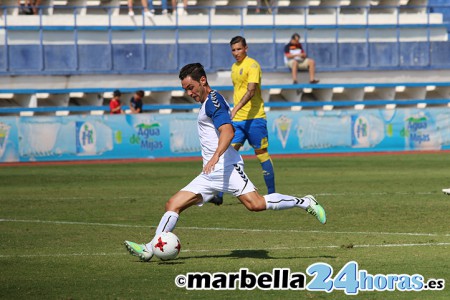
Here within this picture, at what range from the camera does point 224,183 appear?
406 inches

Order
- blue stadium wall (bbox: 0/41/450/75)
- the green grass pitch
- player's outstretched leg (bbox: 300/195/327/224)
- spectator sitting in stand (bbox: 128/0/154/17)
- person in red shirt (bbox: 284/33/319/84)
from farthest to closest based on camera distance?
spectator sitting in stand (bbox: 128/0/154/17)
person in red shirt (bbox: 284/33/319/84)
blue stadium wall (bbox: 0/41/450/75)
player's outstretched leg (bbox: 300/195/327/224)
the green grass pitch

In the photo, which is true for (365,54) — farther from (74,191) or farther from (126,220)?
(126,220)

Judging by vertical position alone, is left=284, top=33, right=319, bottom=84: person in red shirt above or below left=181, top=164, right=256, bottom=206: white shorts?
above

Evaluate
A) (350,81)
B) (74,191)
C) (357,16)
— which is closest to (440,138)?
(350,81)

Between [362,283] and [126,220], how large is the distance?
6.33 metres

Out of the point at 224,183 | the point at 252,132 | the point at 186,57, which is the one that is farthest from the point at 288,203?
the point at 186,57

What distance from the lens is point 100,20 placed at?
36.7 meters

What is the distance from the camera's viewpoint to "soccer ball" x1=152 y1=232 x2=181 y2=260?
33.0 feet

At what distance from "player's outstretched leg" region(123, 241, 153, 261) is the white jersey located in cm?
105

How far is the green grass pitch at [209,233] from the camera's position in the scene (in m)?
9.04

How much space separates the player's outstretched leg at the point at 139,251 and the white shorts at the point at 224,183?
2.46 feet

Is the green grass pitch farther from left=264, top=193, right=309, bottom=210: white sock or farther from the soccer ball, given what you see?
left=264, top=193, right=309, bottom=210: white sock

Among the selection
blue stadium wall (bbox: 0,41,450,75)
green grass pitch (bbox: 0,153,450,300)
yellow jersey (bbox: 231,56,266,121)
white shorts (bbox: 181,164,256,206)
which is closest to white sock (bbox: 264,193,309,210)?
white shorts (bbox: 181,164,256,206)

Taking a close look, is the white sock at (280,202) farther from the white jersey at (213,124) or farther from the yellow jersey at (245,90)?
the yellow jersey at (245,90)
